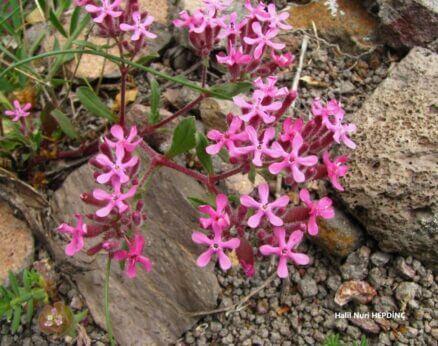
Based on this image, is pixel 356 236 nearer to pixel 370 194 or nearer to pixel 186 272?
pixel 370 194

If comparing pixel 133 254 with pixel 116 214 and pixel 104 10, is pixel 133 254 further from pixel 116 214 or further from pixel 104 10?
pixel 104 10

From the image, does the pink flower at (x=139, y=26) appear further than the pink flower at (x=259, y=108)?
Yes

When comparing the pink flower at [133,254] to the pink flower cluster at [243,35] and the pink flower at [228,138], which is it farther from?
the pink flower cluster at [243,35]

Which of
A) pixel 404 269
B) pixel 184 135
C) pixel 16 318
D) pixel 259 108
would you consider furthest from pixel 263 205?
pixel 16 318

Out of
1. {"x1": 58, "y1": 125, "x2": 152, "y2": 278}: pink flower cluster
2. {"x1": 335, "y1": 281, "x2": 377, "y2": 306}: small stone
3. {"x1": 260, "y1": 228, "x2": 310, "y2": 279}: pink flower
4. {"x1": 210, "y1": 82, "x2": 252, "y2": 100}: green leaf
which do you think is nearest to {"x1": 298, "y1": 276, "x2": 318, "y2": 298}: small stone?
{"x1": 335, "y1": 281, "x2": 377, "y2": 306}: small stone

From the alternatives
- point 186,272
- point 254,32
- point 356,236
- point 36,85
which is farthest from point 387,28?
point 36,85

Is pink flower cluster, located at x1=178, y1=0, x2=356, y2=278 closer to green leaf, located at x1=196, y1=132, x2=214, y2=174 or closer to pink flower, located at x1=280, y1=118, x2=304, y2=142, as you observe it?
pink flower, located at x1=280, y1=118, x2=304, y2=142

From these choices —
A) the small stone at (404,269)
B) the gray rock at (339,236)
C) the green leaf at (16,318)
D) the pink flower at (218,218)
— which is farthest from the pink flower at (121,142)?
the small stone at (404,269)
